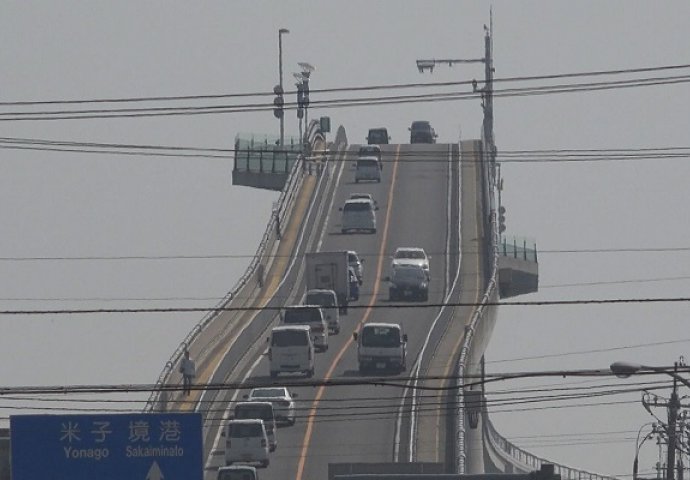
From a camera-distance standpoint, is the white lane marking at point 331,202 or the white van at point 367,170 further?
the white van at point 367,170

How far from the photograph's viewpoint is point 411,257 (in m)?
95.4

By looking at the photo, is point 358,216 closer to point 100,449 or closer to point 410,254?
point 410,254

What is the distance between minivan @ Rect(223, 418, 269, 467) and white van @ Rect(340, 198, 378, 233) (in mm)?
39319

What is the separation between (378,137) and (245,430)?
2703 inches

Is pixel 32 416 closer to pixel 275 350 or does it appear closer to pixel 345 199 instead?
pixel 275 350

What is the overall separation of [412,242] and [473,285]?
9282 mm

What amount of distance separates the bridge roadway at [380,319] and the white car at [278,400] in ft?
1.70

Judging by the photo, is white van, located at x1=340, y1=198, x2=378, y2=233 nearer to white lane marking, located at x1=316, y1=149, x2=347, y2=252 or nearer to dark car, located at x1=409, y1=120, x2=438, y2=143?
white lane marking, located at x1=316, y1=149, x2=347, y2=252

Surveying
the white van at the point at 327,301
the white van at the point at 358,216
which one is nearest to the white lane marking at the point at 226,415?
the white van at the point at 327,301

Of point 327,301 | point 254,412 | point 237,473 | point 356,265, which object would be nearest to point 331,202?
point 356,265

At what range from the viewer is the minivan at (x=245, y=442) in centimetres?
6650

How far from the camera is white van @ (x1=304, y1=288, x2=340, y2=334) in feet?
283

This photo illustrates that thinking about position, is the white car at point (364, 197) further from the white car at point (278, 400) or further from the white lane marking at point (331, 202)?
the white car at point (278, 400)

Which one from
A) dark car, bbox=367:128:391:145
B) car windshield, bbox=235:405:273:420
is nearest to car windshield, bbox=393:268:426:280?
car windshield, bbox=235:405:273:420
